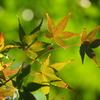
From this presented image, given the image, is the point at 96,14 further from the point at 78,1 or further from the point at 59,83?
the point at 59,83

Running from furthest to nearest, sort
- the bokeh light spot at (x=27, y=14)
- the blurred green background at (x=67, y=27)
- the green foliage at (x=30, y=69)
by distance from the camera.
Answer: the bokeh light spot at (x=27, y=14) → the blurred green background at (x=67, y=27) → the green foliage at (x=30, y=69)

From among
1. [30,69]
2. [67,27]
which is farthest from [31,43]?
[67,27]

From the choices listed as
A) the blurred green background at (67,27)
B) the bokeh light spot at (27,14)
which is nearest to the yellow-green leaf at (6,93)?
the blurred green background at (67,27)

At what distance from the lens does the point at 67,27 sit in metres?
1.95

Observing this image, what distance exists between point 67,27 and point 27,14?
0.36 m

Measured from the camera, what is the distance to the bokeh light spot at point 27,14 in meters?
1.98

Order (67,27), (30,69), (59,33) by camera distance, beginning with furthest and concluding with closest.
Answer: (67,27), (59,33), (30,69)

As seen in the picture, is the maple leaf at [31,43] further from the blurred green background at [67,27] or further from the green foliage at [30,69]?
the blurred green background at [67,27]

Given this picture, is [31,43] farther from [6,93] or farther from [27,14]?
[27,14]

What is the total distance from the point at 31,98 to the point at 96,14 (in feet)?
5.88

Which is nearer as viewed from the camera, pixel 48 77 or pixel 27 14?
pixel 48 77

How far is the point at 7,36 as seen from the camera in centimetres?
→ 192

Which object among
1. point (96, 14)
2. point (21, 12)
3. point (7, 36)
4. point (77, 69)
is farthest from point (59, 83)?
point (96, 14)

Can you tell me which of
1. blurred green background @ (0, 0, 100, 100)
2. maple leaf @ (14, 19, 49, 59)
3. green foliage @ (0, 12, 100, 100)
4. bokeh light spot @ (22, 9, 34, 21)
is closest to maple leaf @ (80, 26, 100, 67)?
green foliage @ (0, 12, 100, 100)
